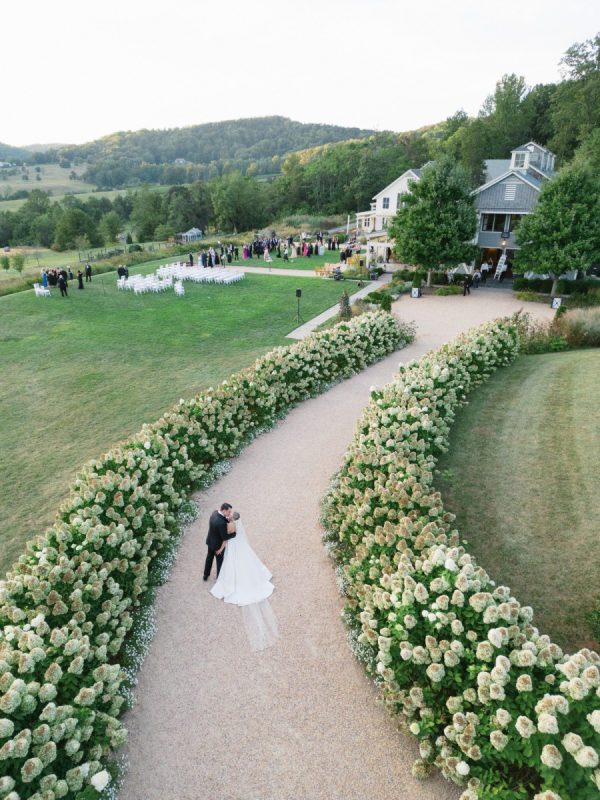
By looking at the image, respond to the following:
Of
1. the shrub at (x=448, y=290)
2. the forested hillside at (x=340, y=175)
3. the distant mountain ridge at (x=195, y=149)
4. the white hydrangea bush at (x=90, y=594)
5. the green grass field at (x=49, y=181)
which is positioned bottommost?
the white hydrangea bush at (x=90, y=594)

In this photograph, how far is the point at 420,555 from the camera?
19.6 feet

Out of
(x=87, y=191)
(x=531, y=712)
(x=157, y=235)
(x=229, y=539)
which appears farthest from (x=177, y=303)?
(x=87, y=191)

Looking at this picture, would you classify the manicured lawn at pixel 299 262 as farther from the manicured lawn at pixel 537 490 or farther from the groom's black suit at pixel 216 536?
the groom's black suit at pixel 216 536

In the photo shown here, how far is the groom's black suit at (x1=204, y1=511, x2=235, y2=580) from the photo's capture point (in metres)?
6.71

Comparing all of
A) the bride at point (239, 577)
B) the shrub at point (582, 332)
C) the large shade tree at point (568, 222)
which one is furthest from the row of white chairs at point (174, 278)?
the bride at point (239, 577)

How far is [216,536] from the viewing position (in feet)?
22.4

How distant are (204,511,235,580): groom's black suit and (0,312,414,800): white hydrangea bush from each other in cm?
88

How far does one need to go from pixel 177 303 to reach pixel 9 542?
62.1 feet

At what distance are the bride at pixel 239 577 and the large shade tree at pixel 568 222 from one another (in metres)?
23.3

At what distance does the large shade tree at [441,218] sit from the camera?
25.7 m

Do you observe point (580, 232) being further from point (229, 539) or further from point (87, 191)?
point (87, 191)

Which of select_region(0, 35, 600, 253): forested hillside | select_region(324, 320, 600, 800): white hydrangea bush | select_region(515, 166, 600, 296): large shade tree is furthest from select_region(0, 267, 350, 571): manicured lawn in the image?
select_region(0, 35, 600, 253): forested hillside

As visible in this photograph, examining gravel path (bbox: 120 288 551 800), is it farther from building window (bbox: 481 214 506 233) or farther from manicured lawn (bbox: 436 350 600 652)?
building window (bbox: 481 214 506 233)

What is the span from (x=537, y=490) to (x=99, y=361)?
573 inches
